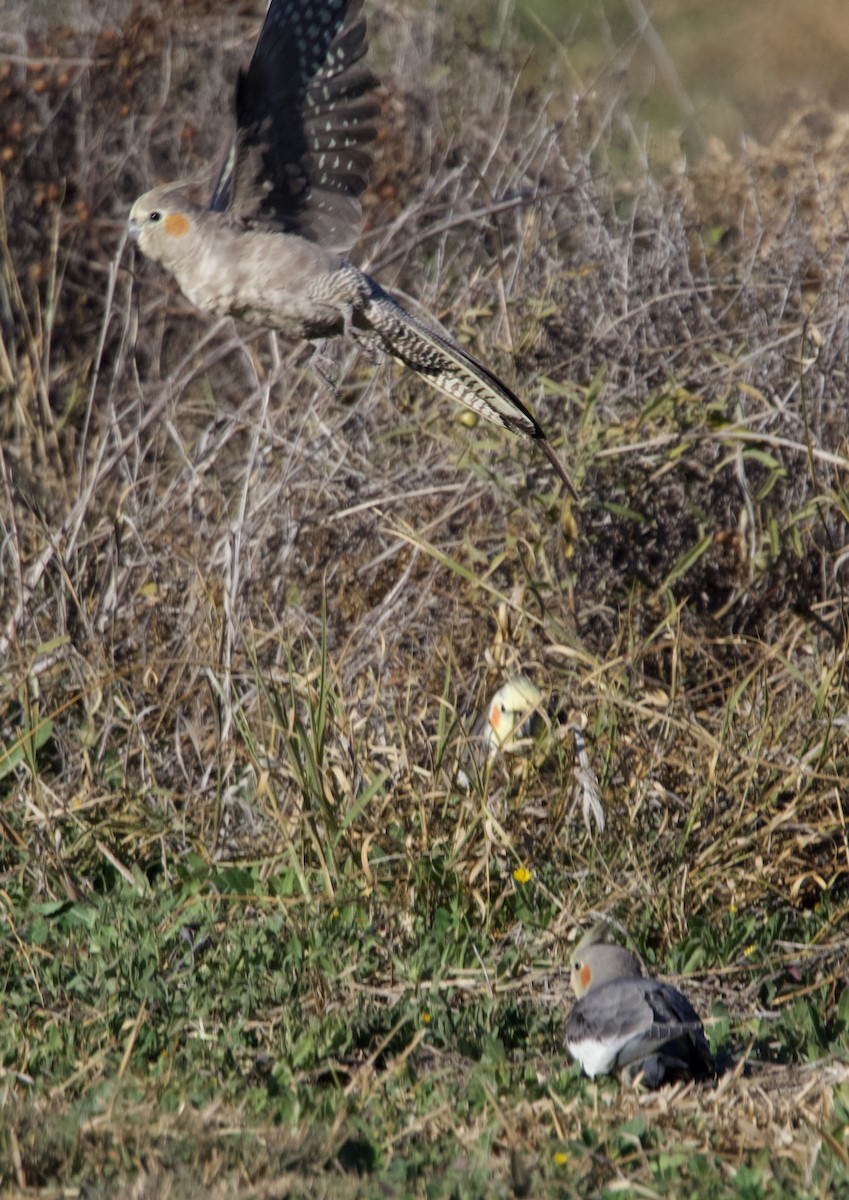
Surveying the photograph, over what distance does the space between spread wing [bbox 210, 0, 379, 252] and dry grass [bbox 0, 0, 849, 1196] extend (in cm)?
85

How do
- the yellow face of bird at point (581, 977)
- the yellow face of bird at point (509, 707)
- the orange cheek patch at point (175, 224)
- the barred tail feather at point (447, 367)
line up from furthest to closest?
the yellow face of bird at point (509, 707)
the orange cheek patch at point (175, 224)
the barred tail feather at point (447, 367)
the yellow face of bird at point (581, 977)

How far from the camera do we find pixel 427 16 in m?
7.37

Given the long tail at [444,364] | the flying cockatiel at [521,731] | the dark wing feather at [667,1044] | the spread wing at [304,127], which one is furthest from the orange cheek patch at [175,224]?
Answer: the dark wing feather at [667,1044]

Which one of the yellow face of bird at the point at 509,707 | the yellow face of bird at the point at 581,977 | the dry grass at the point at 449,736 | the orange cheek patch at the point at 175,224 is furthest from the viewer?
the yellow face of bird at the point at 509,707

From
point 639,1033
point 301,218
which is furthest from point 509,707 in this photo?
point 301,218

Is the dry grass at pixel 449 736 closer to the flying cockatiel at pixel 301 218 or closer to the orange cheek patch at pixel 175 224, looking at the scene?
the flying cockatiel at pixel 301 218

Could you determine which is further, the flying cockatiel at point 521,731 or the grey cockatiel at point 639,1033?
the flying cockatiel at point 521,731

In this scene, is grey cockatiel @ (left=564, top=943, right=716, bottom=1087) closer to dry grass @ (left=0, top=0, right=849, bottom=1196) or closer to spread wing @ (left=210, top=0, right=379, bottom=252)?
dry grass @ (left=0, top=0, right=849, bottom=1196)

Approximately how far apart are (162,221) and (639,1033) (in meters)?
2.41

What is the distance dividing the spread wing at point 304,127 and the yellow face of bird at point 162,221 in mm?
129

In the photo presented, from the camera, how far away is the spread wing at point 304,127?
3.47m

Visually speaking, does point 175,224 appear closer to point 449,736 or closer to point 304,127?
point 304,127

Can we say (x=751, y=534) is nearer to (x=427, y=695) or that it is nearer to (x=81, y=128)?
(x=427, y=695)

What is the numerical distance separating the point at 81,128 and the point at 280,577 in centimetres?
326
